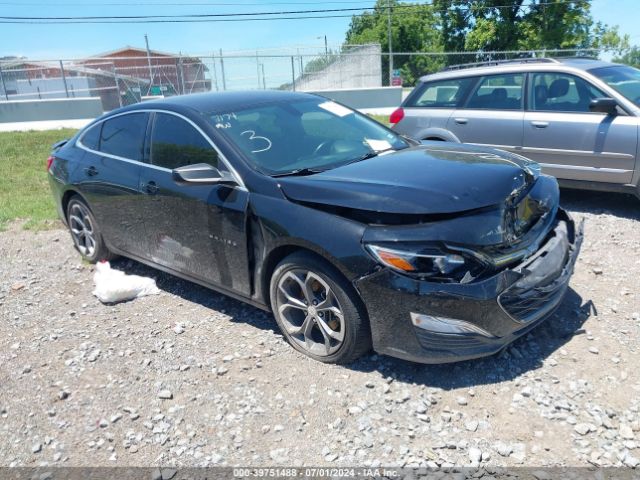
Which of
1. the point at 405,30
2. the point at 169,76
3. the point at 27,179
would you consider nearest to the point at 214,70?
the point at 169,76

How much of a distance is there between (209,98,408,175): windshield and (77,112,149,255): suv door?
96 centimetres

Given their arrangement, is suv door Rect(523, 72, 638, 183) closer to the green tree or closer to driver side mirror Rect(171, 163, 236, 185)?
driver side mirror Rect(171, 163, 236, 185)

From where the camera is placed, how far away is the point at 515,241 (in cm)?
319

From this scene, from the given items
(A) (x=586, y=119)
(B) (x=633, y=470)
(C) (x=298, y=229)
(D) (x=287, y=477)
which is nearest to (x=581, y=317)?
(B) (x=633, y=470)

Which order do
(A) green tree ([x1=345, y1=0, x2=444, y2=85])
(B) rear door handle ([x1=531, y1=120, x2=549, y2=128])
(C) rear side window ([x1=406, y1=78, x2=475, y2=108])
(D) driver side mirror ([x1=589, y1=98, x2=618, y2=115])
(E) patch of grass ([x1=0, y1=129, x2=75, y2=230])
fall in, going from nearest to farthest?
(D) driver side mirror ([x1=589, y1=98, x2=618, y2=115]) < (B) rear door handle ([x1=531, y1=120, x2=549, y2=128]) < (C) rear side window ([x1=406, y1=78, x2=475, y2=108]) < (E) patch of grass ([x1=0, y1=129, x2=75, y2=230]) < (A) green tree ([x1=345, y1=0, x2=444, y2=85])

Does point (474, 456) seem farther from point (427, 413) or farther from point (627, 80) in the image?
point (627, 80)

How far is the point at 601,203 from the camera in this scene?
21.6 feet

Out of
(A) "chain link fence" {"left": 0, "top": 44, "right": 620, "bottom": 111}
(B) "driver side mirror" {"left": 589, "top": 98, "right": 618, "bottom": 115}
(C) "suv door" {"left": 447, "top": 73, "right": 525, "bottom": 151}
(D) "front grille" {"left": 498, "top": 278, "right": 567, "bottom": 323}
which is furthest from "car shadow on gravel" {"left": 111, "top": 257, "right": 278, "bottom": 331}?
(A) "chain link fence" {"left": 0, "top": 44, "right": 620, "bottom": 111}

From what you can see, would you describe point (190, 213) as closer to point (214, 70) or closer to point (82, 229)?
point (82, 229)

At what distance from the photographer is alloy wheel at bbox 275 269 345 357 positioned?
329 cm

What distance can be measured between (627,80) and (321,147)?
14.3 ft

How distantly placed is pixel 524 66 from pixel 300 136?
3.89 m

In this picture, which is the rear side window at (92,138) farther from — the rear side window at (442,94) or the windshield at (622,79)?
the windshield at (622,79)

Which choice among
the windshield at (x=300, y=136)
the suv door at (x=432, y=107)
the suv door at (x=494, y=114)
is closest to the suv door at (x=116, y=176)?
the windshield at (x=300, y=136)
